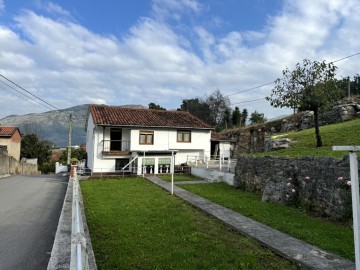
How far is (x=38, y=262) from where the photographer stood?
5.61 m

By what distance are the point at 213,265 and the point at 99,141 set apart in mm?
21622

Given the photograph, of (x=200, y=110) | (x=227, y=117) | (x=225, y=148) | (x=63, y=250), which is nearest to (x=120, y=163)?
(x=225, y=148)

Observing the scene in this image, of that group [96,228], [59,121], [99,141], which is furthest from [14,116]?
[96,228]

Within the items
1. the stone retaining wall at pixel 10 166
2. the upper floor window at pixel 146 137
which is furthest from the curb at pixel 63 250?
the stone retaining wall at pixel 10 166

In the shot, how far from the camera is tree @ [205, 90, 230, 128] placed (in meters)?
54.2

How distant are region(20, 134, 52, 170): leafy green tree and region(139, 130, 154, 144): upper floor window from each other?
96.4 ft

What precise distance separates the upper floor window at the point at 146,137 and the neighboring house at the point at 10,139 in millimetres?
20775

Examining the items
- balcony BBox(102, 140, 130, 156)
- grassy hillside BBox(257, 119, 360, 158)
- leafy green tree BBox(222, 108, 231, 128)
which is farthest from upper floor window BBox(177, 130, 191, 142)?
leafy green tree BBox(222, 108, 231, 128)

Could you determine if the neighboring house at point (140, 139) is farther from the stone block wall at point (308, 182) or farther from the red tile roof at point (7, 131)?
the red tile roof at point (7, 131)

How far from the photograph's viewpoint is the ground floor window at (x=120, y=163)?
26.5 meters

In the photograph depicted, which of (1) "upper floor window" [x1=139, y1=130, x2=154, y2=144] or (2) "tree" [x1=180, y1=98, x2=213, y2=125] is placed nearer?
(1) "upper floor window" [x1=139, y1=130, x2=154, y2=144]

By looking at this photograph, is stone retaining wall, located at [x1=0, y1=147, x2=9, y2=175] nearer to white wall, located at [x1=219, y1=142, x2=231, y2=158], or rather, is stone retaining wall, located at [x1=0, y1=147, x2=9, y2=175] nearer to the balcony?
the balcony

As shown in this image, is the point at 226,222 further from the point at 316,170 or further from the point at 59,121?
the point at 59,121

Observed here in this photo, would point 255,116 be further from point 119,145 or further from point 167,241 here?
point 167,241
